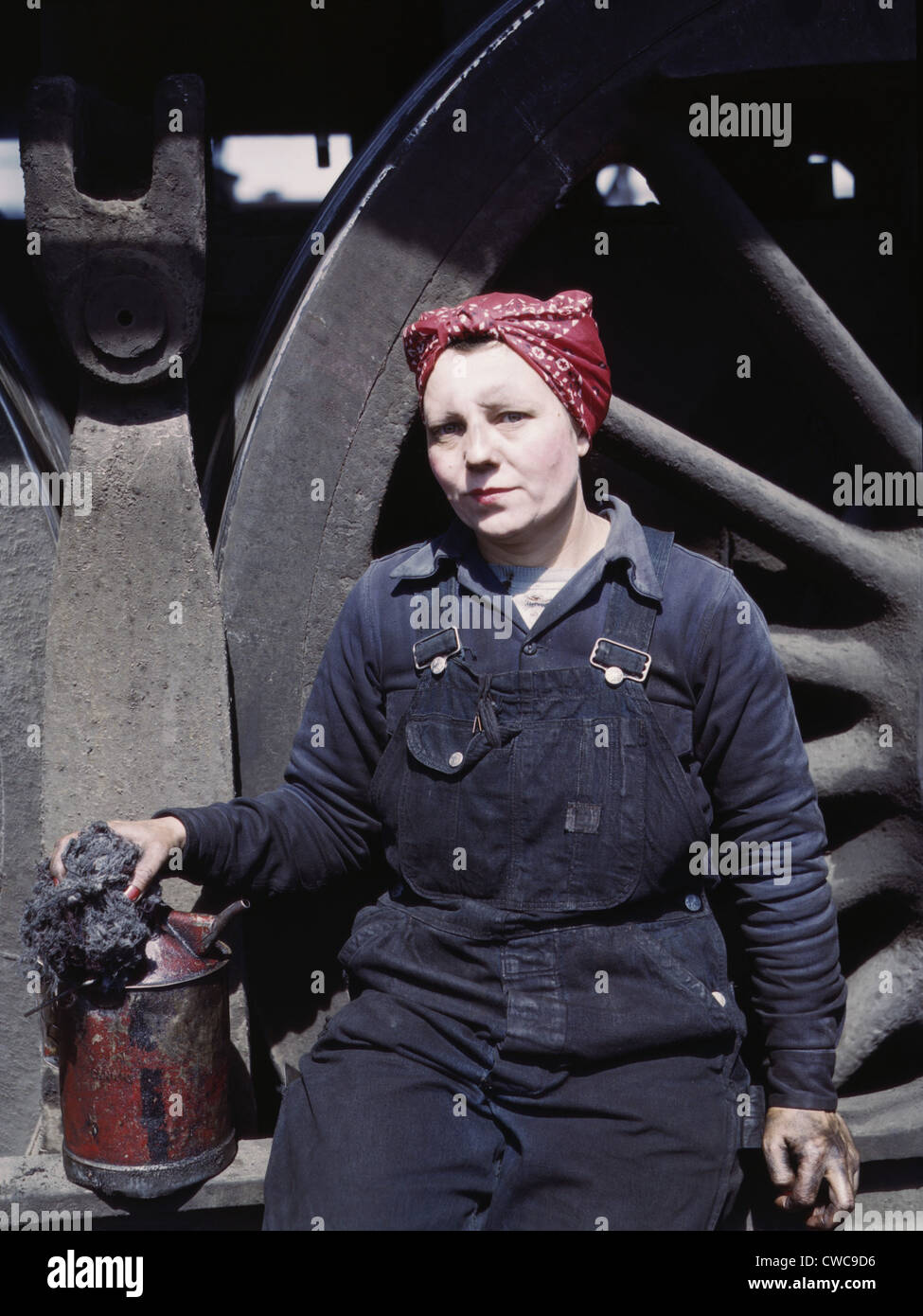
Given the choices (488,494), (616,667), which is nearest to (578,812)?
(616,667)

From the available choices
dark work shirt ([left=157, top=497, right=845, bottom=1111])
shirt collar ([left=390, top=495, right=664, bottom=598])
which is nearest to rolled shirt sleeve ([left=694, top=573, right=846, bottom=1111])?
dark work shirt ([left=157, top=497, right=845, bottom=1111])

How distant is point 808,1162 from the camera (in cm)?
168

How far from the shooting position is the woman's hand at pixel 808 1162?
1.68 meters

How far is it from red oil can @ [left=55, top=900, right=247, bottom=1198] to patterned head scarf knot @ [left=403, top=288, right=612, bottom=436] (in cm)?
90

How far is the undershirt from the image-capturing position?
1752 mm

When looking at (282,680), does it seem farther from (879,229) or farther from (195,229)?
(879,229)

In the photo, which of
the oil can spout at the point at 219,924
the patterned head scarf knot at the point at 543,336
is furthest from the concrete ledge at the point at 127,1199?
→ the patterned head scarf knot at the point at 543,336

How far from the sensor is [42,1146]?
1978 millimetres

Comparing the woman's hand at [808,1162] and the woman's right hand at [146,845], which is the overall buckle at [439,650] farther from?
the woman's hand at [808,1162]

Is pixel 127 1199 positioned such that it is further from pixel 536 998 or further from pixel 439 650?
pixel 439 650

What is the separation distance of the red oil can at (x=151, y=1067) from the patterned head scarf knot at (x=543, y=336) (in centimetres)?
90

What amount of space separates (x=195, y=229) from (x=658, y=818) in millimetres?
1217
